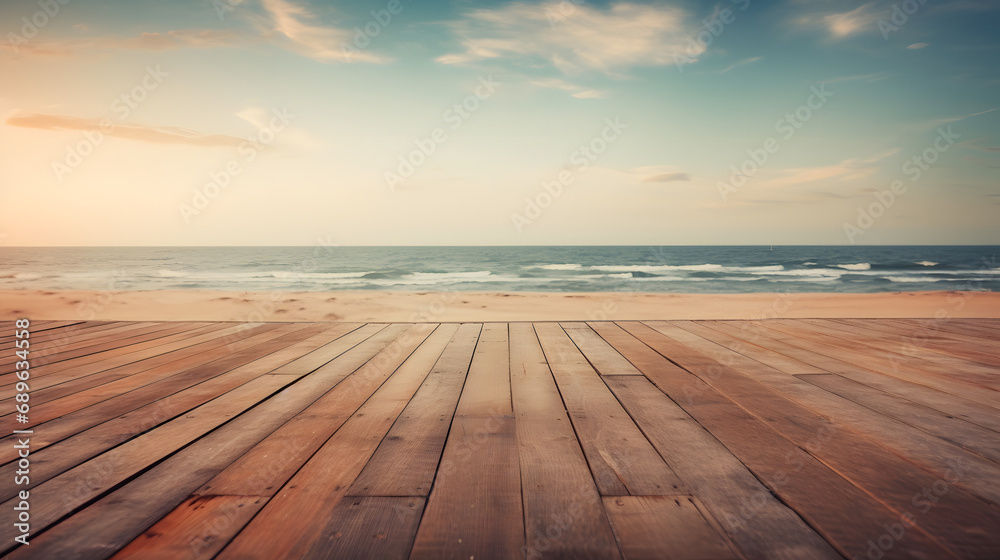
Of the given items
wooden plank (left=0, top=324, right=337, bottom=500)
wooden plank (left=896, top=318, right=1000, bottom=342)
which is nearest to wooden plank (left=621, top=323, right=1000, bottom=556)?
wooden plank (left=0, top=324, right=337, bottom=500)

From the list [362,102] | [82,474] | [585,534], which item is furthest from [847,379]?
[362,102]

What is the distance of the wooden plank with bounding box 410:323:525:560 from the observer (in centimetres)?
86

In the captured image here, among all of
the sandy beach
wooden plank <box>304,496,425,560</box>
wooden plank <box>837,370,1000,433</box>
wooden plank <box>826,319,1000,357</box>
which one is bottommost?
the sandy beach

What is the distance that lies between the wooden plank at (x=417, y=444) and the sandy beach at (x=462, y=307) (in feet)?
13.4

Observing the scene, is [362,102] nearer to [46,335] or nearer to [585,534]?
[46,335]

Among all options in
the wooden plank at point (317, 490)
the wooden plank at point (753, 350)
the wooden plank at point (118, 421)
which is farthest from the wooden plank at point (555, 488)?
the wooden plank at point (753, 350)

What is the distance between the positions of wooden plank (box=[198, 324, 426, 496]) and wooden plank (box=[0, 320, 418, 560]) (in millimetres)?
51

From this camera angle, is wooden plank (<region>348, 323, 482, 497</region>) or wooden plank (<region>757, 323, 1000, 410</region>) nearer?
wooden plank (<region>348, 323, 482, 497</region>)

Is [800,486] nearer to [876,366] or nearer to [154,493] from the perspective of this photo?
[154,493]

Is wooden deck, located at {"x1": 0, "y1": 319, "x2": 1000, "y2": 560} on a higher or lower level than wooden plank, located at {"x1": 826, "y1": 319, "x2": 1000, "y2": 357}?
lower

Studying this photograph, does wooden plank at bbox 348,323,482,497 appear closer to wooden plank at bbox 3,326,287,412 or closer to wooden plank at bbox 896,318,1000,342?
wooden plank at bbox 3,326,287,412

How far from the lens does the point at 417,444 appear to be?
1369mm

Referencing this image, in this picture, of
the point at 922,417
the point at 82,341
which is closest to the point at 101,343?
the point at 82,341

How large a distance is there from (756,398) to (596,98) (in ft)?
26.8
